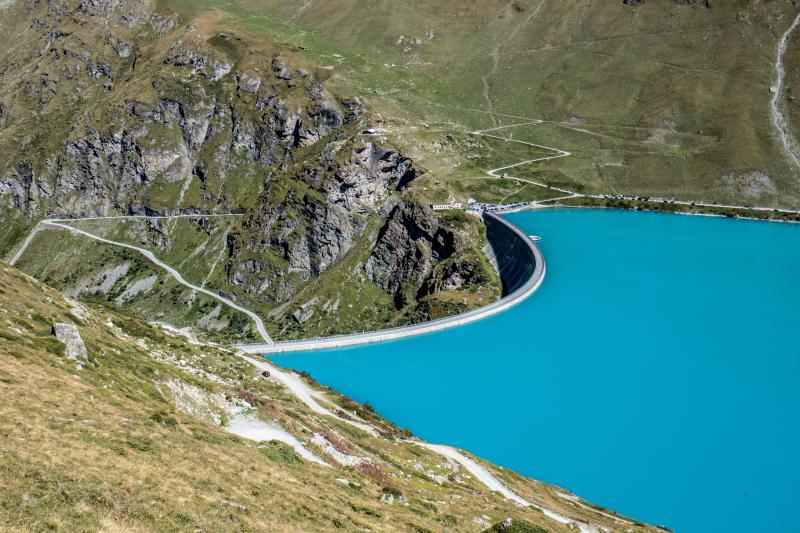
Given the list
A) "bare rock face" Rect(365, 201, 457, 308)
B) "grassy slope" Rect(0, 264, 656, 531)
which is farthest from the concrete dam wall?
"grassy slope" Rect(0, 264, 656, 531)

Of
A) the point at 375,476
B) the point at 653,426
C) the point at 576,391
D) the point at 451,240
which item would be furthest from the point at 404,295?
the point at 375,476

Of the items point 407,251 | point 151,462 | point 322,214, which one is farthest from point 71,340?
point 322,214

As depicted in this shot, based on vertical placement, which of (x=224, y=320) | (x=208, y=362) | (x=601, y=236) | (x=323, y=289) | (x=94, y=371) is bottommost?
(x=224, y=320)

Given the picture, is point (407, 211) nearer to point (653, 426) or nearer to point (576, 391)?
point (576, 391)

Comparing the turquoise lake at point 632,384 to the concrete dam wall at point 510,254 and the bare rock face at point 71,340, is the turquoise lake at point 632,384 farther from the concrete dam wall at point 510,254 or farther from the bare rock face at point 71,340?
the bare rock face at point 71,340

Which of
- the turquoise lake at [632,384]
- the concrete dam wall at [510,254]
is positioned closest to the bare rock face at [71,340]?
the turquoise lake at [632,384]

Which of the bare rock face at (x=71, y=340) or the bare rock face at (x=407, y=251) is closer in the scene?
the bare rock face at (x=71, y=340)
